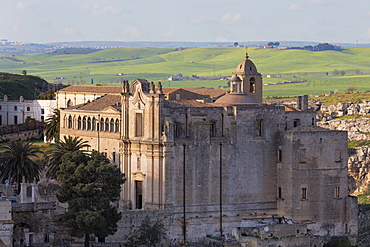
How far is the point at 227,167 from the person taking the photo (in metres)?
78.7

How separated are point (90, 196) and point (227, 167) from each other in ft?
42.0

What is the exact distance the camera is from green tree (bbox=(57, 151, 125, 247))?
70.2 metres

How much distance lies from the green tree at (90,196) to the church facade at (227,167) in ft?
11.2

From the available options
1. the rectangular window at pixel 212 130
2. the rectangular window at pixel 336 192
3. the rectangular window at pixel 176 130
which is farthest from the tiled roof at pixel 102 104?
the rectangular window at pixel 336 192

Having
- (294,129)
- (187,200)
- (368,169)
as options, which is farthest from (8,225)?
(368,169)

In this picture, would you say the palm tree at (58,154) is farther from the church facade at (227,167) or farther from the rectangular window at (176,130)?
the rectangular window at (176,130)

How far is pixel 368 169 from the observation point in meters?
129

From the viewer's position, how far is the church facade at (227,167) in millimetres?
76750

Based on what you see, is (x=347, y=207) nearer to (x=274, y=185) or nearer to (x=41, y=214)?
(x=274, y=185)

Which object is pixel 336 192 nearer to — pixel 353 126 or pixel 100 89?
pixel 100 89

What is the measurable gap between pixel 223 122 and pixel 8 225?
21.5m

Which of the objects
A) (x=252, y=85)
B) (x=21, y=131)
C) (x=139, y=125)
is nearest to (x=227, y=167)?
(x=139, y=125)

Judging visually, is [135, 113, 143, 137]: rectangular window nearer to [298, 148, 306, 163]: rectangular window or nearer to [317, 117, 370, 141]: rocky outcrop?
[298, 148, 306, 163]: rectangular window

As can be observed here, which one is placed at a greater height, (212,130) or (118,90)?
(118,90)
